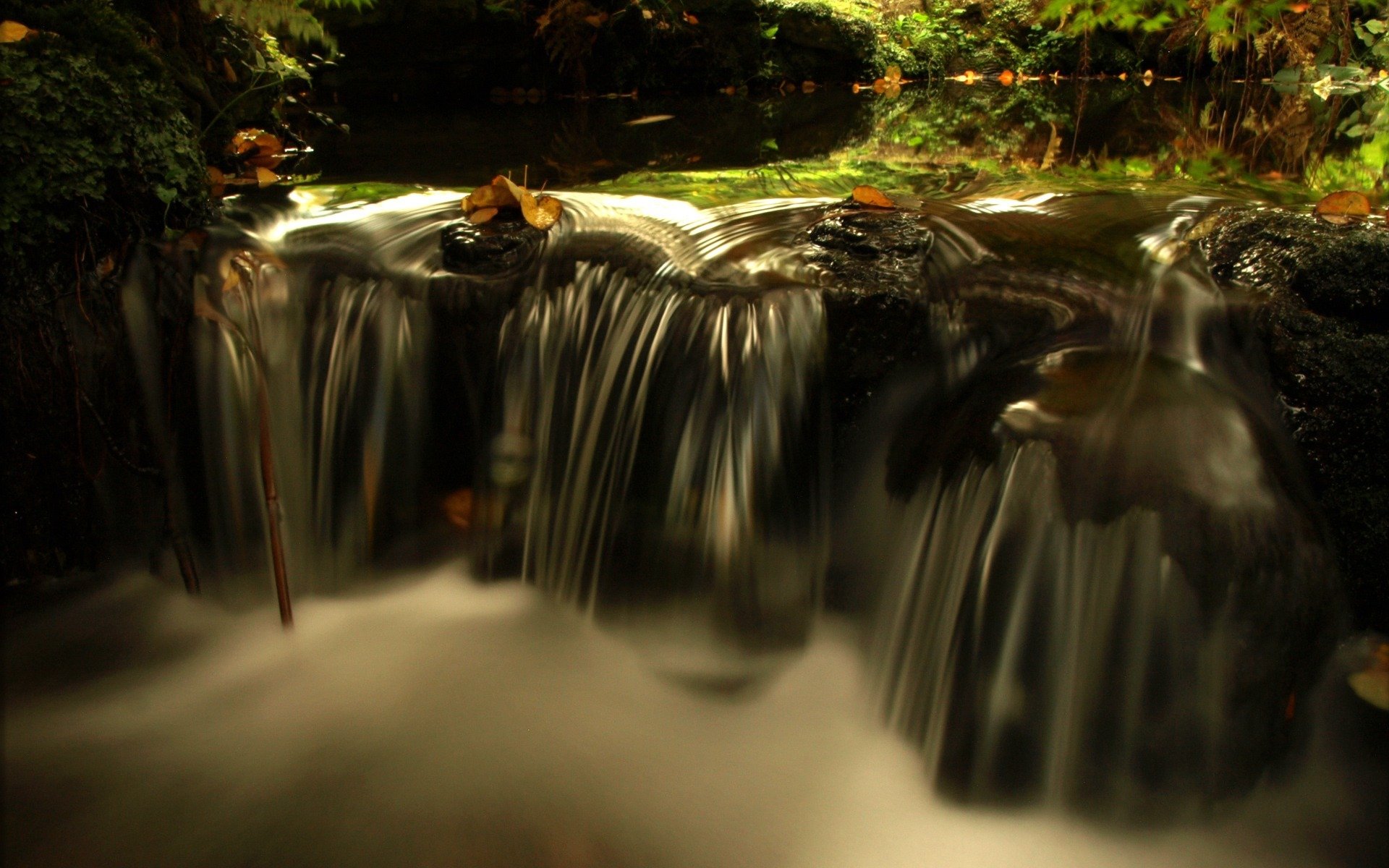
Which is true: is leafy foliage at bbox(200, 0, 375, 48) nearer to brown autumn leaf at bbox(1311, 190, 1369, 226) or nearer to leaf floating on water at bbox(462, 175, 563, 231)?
leaf floating on water at bbox(462, 175, 563, 231)

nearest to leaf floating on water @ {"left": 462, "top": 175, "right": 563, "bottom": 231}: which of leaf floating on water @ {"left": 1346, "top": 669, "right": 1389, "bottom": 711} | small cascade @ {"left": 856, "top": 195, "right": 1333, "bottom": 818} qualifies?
small cascade @ {"left": 856, "top": 195, "right": 1333, "bottom": 818}

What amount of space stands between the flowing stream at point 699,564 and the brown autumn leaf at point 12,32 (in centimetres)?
74

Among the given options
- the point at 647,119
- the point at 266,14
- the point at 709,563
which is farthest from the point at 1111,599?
the point at 647,119

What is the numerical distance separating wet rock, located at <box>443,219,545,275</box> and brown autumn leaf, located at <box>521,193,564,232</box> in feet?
0.09

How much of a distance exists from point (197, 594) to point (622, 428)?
143cm

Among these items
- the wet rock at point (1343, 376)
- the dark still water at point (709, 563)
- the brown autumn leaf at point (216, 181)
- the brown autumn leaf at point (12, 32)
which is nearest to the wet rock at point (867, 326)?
the dark still water at point (709, 563)

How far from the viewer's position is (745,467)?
256 centimetres

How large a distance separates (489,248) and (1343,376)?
2323mm

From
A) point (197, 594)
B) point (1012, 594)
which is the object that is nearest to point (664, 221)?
point (1012, 594)

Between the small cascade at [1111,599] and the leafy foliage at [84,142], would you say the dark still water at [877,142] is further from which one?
the small cascade at [1111,599]

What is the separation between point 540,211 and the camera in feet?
10.1

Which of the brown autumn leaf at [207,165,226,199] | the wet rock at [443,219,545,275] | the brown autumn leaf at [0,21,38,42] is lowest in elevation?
the wet rock at [443,219,545,275]

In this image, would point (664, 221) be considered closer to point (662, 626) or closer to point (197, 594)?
point (662, 626)

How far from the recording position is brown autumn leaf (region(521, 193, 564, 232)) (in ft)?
10.0
